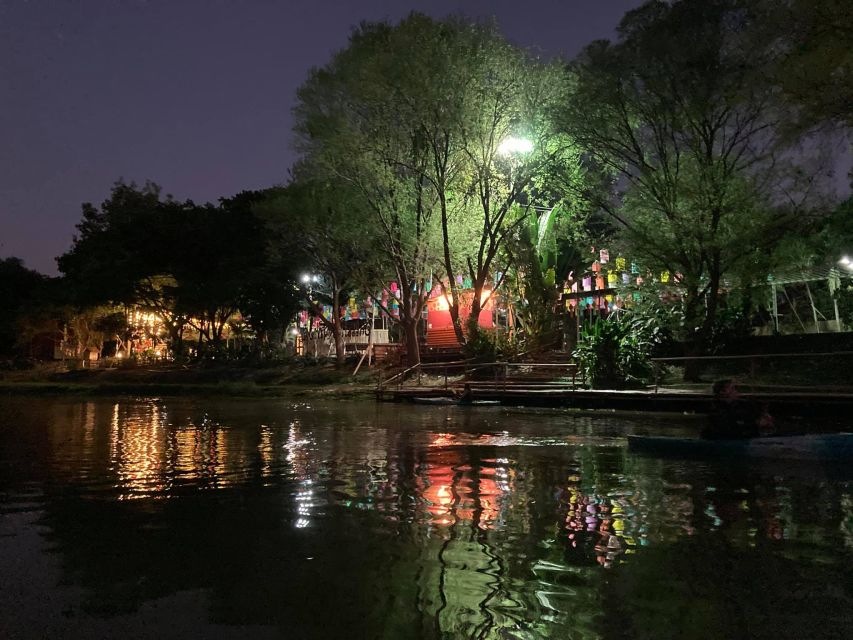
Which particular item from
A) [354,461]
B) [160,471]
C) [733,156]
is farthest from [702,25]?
[160,471]

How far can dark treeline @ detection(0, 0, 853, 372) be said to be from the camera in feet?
66.1

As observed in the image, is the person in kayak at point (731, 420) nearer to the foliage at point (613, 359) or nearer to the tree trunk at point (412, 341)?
the foliage at point (613, 359)

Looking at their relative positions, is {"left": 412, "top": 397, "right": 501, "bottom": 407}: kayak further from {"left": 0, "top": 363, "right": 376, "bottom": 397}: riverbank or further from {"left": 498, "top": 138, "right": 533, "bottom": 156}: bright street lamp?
{"left": 498, "top": 138, "right": 533, "bottom": 156}: bright street lamp

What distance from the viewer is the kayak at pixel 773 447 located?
9516mm

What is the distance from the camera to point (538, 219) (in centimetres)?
3116

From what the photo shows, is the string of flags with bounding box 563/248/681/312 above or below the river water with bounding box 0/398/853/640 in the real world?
above

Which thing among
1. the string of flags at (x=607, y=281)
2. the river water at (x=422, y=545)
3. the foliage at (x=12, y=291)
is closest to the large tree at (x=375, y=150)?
the string of flags at (x=607, y=281)

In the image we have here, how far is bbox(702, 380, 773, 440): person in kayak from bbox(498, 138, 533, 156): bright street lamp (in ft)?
54.8

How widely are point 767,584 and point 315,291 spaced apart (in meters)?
38.7

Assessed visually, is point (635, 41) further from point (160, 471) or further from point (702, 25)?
point (160, 471)

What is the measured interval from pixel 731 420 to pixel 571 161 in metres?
17.8

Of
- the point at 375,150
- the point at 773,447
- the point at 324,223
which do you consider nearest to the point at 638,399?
the point at 773,447

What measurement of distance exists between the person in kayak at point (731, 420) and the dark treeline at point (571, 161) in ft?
26.1

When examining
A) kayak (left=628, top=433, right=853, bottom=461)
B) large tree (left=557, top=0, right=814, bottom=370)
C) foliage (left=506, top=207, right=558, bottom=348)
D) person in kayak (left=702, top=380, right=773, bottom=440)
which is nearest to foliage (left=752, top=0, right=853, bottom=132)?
large tree (left=557, top=0, right=814, bottom=370)
